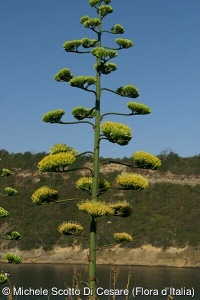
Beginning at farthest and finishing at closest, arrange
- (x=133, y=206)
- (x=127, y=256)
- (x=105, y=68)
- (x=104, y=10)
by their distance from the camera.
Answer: (x=133, y=206)
(x=127, y=256)
(x=104, y=10)
(x=105, y=68)

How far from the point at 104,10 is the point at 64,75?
1.74 meters

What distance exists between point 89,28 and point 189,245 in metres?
77.2

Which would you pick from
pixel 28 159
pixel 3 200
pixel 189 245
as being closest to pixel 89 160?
pixel 28 159

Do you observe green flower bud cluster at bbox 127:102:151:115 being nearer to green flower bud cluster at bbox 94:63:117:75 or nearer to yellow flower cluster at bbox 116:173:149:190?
green flower bud cluster at bbox 94:63:117:75

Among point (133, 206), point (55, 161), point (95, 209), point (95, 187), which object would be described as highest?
point (133, 206)

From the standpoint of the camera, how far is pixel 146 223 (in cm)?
9400

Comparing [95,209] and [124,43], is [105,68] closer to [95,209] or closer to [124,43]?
[124,43]

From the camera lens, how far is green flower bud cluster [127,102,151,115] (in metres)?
10.9

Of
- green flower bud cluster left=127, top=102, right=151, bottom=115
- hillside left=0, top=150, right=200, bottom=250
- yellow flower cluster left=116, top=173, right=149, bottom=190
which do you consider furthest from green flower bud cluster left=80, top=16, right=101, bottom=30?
hillside left=0, top=150, right=200, bottom=250

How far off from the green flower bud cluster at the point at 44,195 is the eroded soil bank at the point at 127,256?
240 feet

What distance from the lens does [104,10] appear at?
11.6 m

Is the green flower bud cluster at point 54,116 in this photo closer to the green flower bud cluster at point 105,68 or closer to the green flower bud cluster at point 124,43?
the green flower bud cluster at point 105,68

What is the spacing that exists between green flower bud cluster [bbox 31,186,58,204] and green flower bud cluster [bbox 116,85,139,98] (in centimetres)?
271

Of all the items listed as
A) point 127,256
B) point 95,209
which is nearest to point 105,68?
point 95,209
